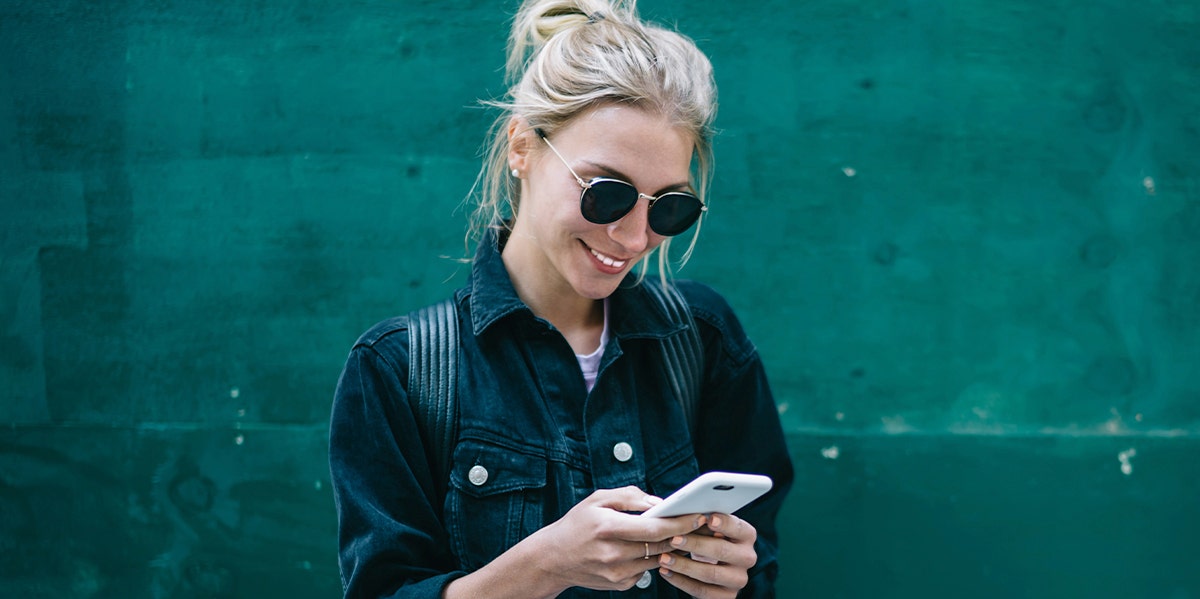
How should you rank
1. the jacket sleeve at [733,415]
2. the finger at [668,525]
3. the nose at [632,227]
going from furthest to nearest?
the jacket sleeve at [733,415], the nose at [632,227], the finger at [668,525]

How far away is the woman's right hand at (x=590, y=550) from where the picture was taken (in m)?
1.60

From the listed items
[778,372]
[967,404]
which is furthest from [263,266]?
[967,404]

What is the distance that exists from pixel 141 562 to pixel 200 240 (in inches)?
34.3

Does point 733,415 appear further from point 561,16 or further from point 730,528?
point 561,16

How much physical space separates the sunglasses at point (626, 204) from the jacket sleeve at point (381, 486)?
1.46 ft

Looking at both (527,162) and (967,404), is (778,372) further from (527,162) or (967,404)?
(527,162)

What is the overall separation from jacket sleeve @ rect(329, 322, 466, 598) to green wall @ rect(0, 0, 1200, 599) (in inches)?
34.8

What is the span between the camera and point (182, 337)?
2.71 metres

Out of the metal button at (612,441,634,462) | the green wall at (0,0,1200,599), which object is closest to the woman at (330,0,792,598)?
the metal button at (612,441,634,462)

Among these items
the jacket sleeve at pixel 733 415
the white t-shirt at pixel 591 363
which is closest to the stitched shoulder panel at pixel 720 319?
the jacket sleeve at pixel 733 415

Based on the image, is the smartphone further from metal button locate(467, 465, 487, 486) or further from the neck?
the neck

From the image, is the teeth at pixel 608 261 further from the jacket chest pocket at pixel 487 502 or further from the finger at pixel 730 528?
the finger at pixel 730 528

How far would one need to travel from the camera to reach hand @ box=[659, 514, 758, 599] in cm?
169

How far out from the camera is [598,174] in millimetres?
1812
